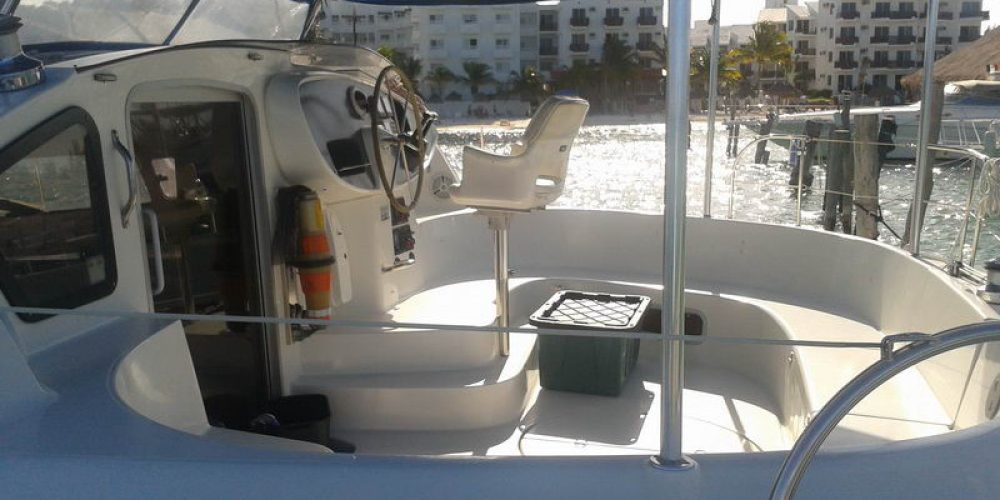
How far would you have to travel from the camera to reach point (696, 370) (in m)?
4.41

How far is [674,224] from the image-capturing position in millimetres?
1415

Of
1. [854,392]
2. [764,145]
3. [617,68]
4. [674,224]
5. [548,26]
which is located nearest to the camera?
[854,392]

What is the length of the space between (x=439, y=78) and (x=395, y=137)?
119 feet

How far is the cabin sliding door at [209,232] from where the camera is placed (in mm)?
3080

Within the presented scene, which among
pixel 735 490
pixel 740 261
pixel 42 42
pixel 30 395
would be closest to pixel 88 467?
pixel 30 395

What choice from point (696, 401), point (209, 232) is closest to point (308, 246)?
point (209, 232)

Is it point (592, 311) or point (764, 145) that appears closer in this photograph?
point (592, 311)

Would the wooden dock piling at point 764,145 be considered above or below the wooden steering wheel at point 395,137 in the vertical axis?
below

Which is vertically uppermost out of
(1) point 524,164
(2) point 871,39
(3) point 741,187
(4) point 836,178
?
(2) point 871,39

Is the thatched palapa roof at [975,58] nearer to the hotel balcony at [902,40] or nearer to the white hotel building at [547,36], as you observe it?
the white hotel building at [547,36]

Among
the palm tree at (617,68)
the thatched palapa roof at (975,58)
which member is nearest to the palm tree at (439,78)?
the palm tree at (617,68)

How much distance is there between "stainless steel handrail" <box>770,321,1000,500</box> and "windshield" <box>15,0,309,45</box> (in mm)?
2953

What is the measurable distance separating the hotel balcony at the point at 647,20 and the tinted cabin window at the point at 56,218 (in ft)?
117

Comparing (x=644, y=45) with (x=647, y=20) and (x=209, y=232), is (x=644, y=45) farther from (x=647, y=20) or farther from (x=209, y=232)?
(x=209, y=232)
